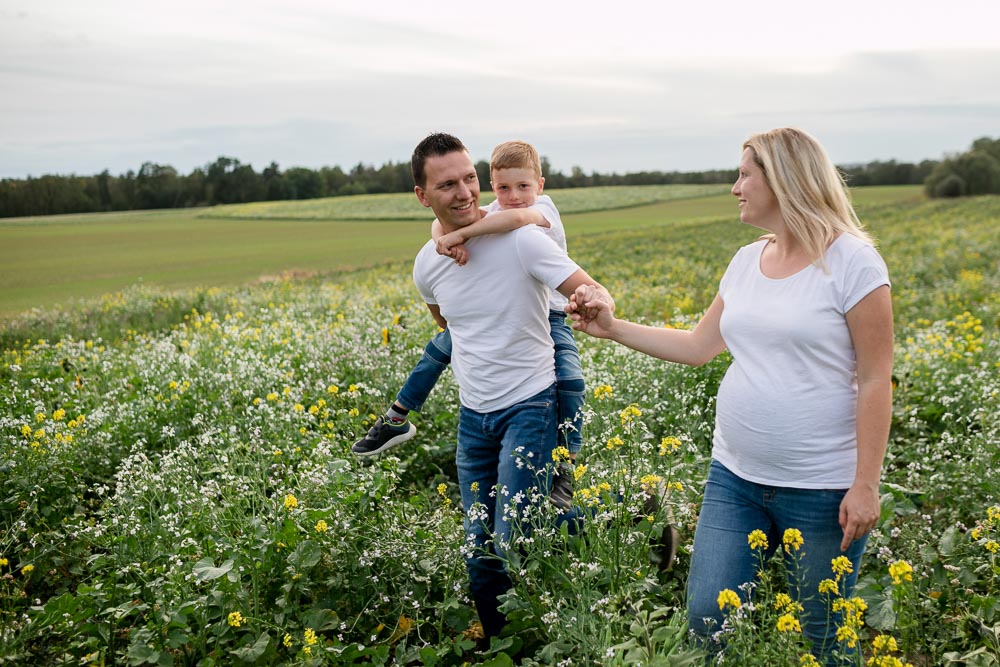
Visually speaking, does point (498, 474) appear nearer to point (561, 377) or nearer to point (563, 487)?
point (563, 487)

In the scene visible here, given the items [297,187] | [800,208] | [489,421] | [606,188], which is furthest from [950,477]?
[606,188]

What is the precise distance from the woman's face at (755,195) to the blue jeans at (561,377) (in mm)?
1164

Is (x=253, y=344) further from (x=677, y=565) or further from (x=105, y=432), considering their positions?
(x=677, y=565)

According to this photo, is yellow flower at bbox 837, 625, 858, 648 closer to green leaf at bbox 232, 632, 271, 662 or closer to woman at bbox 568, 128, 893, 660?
woman at bbox 568, 128, 893, 660

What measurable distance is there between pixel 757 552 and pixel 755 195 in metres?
1.38

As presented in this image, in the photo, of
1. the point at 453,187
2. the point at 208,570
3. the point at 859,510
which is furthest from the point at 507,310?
the point at 208,570

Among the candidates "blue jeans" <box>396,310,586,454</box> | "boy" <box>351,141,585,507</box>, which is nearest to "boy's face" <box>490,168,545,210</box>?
"boy" <box>351,141,585,507</box>

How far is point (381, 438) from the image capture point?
4680mm

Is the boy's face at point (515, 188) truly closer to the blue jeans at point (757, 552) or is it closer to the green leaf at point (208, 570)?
the blue jeans at point (757, 552)

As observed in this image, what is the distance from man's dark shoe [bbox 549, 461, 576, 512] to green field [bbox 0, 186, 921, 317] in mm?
14104

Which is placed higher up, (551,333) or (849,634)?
(551,333)

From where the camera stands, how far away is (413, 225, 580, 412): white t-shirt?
3580 millimetres

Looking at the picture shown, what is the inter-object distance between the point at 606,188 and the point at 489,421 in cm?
7517

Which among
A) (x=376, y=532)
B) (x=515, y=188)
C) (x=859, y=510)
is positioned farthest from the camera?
(x=515, y=188)
